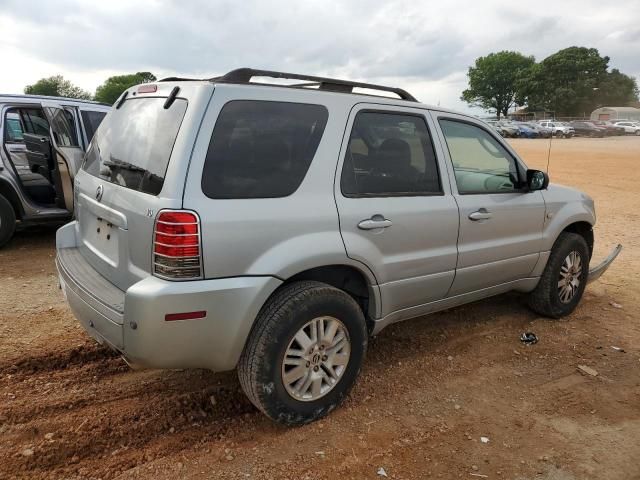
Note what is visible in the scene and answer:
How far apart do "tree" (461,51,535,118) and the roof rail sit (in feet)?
343

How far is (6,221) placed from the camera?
6316 mm

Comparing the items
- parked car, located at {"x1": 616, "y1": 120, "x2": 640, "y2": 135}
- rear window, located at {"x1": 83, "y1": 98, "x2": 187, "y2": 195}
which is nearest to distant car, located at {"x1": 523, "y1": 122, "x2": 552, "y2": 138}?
parked car, located at {"x1": 616, "y1": 120, "x2": 640, "y2": 135}

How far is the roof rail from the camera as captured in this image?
109 inches

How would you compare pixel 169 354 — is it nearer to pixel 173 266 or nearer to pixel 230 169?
pixel 173 266

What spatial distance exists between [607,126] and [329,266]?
197 ft

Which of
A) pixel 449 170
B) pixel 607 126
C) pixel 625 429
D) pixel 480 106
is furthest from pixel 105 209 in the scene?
pixel 480 106

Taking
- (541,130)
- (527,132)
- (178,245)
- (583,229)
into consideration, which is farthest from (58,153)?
(541,130)

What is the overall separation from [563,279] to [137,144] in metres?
3.71

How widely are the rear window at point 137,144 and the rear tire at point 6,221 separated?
355 centimetres

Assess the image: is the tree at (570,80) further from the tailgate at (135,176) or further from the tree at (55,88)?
the tailgate at (135,176)

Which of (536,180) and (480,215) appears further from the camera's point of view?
(536,180)

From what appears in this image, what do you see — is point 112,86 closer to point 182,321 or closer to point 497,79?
point 497,79

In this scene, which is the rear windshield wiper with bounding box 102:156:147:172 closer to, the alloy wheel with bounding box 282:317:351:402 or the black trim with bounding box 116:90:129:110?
the black trim with bounding box 116:90:129:110

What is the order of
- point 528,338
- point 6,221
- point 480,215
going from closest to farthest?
point 480,215
point 528,338
point 6,221
